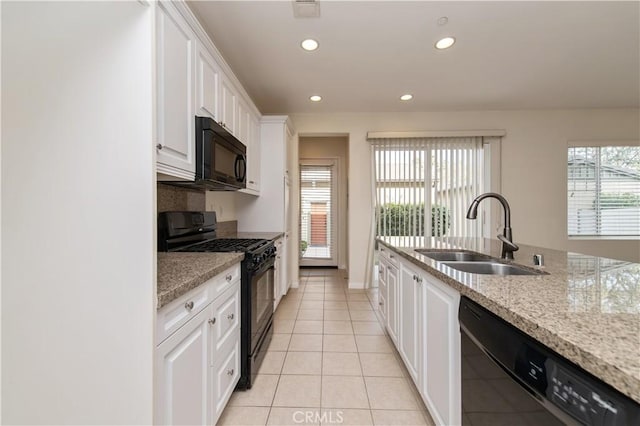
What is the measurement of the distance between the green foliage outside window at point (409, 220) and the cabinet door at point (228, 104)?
100 inches

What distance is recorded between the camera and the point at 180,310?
980 millimetres

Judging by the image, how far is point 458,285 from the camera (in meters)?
0.97

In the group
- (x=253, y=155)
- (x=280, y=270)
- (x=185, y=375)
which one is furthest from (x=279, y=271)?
(x=185, y=375)

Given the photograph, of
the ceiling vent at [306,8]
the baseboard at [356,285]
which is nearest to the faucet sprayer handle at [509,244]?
the ceiling vent at [306,8]

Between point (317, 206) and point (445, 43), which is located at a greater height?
point (445, 43)

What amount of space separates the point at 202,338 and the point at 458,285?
107 cm

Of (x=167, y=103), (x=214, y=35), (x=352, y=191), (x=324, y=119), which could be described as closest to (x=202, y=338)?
(x=167, y=103)

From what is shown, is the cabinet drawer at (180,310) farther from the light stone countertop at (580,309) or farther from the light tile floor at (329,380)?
the light stone countertop at (580,309)

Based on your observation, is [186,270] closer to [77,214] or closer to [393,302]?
[77,214]

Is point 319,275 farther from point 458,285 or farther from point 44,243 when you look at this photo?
point 44,243

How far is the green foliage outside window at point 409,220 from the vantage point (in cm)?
402

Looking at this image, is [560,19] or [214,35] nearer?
[560,19]

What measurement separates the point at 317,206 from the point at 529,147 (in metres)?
3.67

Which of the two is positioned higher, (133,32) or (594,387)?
(133,32)
